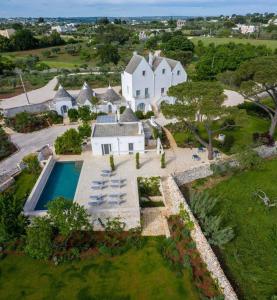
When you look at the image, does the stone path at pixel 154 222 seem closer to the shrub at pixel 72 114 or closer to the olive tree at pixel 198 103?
the olive tree at pixel 198 103

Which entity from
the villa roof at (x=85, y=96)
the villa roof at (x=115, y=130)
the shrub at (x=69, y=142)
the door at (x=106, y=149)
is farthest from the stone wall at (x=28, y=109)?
the door at (x=106, y=149)

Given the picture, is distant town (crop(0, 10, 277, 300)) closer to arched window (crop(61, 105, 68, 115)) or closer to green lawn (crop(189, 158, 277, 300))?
green lawn (crop(189, 158, 277, 300))

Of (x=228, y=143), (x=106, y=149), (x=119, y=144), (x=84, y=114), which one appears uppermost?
(x=84, y=114)

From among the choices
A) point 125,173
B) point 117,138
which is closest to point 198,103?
point 117,138

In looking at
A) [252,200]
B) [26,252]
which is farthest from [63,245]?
[252,200]

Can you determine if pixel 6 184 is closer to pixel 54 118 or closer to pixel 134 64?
pixel 54 118

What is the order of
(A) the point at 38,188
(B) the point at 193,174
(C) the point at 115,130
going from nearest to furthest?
(A) the point at 38,188
(B) the point at 193,174
(C) the point at 115,130
